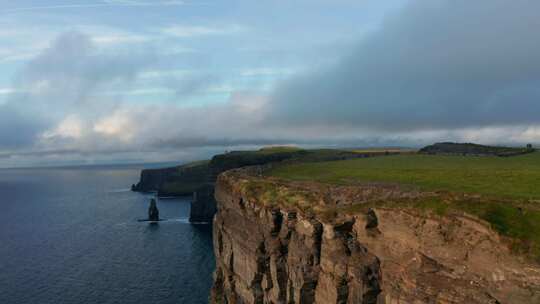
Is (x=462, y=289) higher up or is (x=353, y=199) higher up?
(x=353, y=199)

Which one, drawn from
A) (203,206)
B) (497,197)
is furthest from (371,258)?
(203,206)

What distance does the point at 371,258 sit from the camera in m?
27.6

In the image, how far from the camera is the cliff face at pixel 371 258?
65.6 feet

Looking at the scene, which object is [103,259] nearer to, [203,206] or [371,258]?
[203,206]

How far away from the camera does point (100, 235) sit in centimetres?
11450

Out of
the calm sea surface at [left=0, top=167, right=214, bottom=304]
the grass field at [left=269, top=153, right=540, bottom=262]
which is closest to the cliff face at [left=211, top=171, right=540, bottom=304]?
the grass field at [left=269, top=153, right=540, bottom=262]

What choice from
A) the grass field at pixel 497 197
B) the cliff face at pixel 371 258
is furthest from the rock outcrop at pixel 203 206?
the grass field at pixel 497 197

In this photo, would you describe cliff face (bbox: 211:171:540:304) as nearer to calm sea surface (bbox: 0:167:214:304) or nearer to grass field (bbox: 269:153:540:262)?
grass field (bbox: 269:153:540:262)

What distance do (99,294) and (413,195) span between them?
58.6m

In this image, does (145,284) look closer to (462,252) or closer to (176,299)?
(176,299)

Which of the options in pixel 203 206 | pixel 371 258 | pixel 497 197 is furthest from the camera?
pixel 203 206

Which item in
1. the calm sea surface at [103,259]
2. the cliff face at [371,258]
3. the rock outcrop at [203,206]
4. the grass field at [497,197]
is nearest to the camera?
the grass field at [497,197]

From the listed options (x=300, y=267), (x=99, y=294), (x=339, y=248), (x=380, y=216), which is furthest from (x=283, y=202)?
(x=99, y=294)

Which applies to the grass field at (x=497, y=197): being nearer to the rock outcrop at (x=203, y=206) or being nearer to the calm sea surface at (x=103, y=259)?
the calm sea surface at (x=103, y=259)
